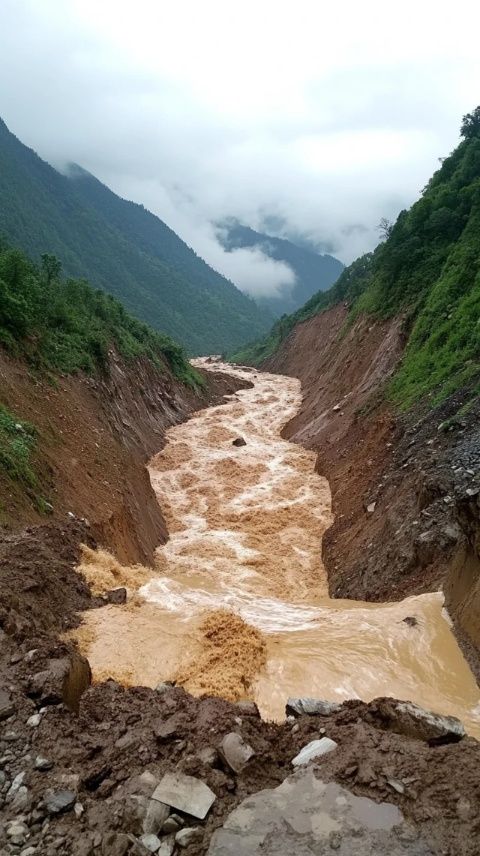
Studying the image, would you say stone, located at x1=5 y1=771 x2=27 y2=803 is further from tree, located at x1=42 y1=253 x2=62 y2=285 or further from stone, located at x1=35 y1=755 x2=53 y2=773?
tree, located at x1=42 y1=253 x2=62 y2=285

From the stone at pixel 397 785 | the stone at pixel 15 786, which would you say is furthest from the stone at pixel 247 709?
the stone at pixel 15 786

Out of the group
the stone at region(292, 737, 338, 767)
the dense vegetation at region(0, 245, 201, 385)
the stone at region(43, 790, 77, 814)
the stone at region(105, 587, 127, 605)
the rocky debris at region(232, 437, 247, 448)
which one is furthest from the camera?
the rocky debris at region(232, 437, 247, 448)

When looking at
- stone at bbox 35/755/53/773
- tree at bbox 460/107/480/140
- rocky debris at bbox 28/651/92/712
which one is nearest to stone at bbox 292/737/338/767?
stone at bbox 35/755/53/773

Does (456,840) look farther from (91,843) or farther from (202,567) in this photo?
(202,567)

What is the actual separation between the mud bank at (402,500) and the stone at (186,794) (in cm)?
514

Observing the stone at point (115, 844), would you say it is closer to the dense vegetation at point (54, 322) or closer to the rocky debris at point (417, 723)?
the rocky debris at point (417, 723)

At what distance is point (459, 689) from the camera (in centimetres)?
745

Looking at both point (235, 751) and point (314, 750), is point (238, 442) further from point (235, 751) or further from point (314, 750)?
point (235, 751)

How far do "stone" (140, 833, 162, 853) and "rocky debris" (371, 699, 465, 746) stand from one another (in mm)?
2758

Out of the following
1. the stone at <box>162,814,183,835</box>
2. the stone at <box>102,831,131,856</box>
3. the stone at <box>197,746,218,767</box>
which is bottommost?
the stone at <box>102,831,131,856</box>

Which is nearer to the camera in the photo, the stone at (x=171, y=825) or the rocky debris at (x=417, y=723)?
the stone at (x=171, y=825)

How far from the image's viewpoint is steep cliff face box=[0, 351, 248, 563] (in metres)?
13.0

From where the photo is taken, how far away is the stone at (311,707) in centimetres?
592

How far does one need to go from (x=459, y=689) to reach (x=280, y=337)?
7706 centimetres
